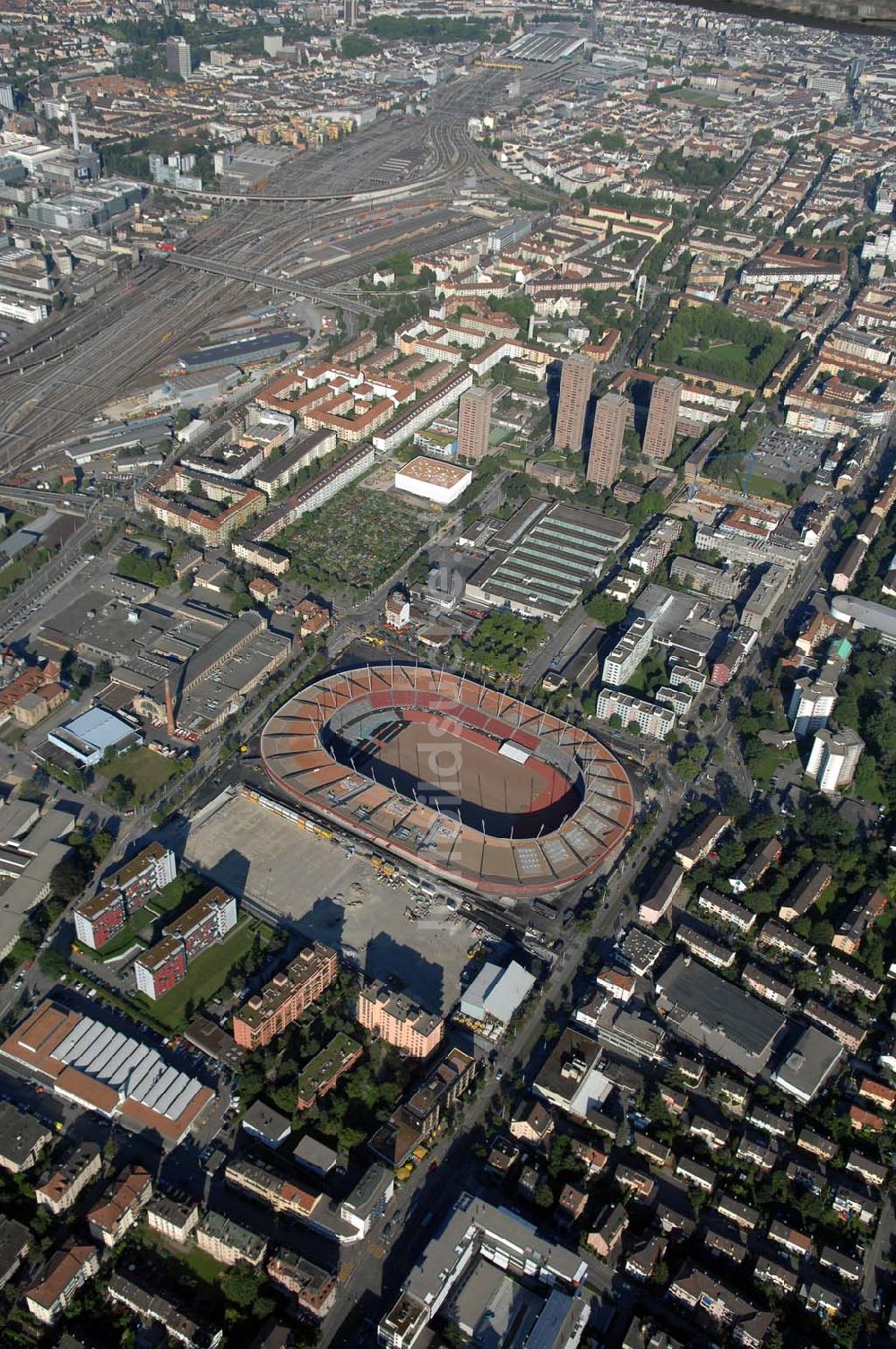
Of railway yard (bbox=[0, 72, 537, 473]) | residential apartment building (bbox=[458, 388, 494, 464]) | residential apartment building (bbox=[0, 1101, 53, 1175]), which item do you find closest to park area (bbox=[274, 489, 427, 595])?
residential apartment building (bbox=[458, 388, 494, 464])

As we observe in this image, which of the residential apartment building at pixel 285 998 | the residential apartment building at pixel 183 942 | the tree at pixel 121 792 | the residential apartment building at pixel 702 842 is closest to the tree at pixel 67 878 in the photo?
the tree at pixel 121 792

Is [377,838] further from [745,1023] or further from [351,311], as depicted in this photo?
[351,311]

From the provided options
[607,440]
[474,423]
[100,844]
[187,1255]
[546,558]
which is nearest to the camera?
[187,1255]

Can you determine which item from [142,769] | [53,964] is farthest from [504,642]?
[53,964]

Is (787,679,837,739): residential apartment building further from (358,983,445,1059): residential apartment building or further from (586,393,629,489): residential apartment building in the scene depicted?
(358,983,445,1059): residential apartment building

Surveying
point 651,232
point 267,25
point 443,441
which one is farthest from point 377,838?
point 267,25

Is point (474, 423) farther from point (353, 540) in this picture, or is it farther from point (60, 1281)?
point (60, 1281)
